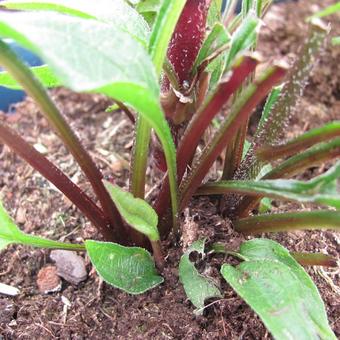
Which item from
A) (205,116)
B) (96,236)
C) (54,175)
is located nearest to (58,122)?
(54,175)

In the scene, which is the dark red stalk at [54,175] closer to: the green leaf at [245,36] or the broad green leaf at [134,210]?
the broad green leaf at [134,210]

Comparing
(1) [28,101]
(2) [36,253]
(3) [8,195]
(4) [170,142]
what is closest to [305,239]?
(4) [170,142]

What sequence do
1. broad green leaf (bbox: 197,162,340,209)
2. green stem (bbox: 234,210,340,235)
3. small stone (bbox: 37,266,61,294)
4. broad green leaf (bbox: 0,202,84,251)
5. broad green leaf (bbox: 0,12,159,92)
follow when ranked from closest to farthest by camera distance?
broad green leaf (bbox: 0,12,159,92) → broad green leaf (bbox: 197,162,340,209) → green stem (bbox: 234,210,340,235) → broad green leaf (bbox: 0,202,84,251) → small stone (bbox: 37,266,61,294)

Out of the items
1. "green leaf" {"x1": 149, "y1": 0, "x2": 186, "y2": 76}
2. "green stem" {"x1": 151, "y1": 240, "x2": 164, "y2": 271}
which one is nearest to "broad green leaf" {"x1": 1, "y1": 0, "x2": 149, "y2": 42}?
"green leaf" {"x1": 149, "y1": 0, "x2": 186, "y2": 76}

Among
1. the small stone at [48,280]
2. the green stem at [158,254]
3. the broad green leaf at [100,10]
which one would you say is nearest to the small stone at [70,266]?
the small stone at [48,280]

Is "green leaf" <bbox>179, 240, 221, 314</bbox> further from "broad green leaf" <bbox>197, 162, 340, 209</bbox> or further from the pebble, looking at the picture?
the pebble

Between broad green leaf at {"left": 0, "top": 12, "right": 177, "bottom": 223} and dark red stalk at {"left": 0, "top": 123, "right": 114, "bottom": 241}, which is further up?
broad green leaf at {"left": 0, "top": 12, "right": 177, "bottom": 223}
